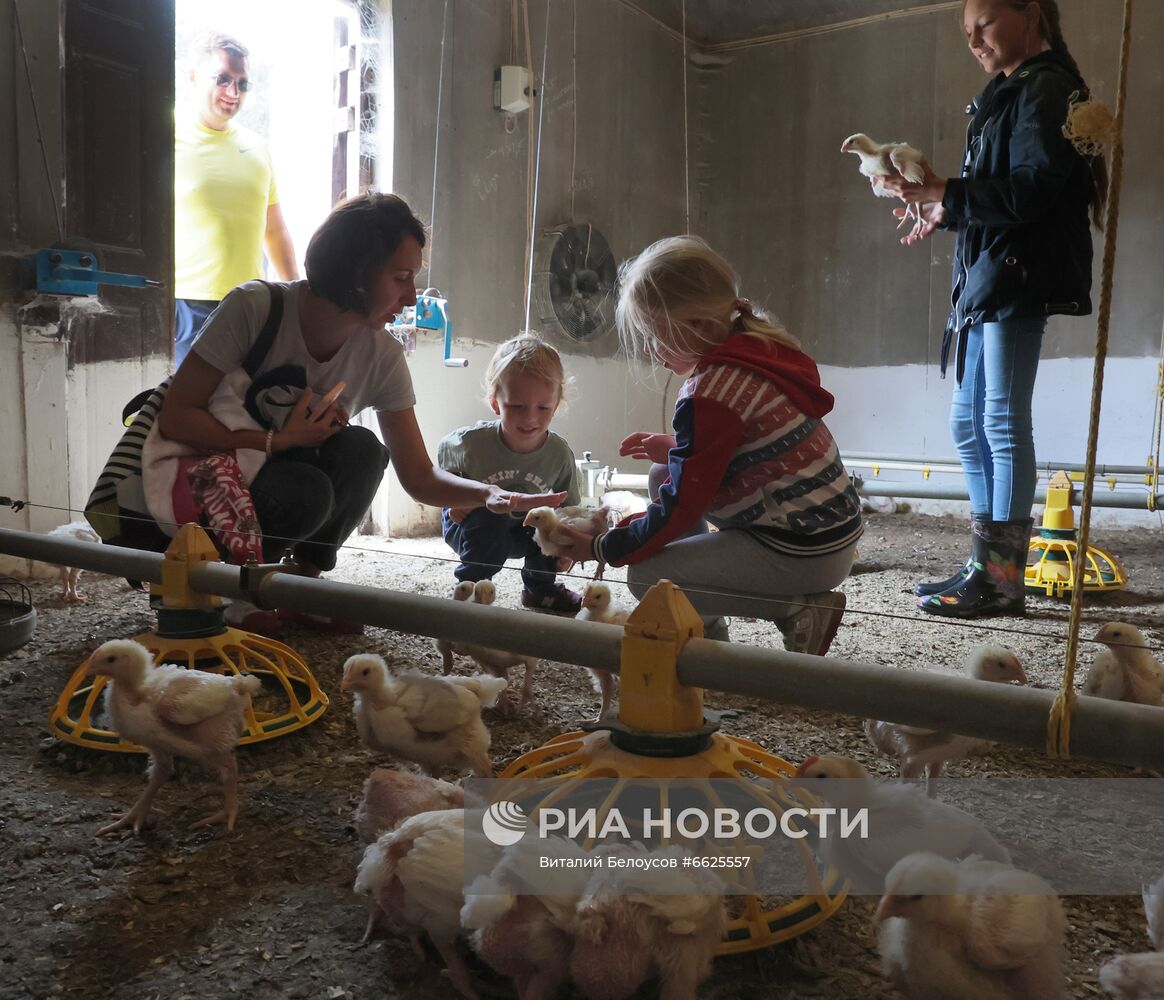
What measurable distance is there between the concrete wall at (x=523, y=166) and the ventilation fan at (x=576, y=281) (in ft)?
0.28

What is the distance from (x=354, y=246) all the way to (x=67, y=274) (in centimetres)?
127

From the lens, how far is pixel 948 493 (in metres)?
3.43

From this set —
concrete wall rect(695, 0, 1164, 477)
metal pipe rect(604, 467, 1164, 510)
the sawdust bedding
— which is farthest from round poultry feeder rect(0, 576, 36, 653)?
concrete wall rect(695, 0, 1164, 477)

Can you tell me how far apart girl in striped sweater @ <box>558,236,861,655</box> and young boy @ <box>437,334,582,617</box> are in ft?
2.21

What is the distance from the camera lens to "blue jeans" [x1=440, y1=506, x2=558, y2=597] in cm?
226

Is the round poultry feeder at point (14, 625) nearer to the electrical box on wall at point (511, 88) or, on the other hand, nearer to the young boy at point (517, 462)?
the young boy at point (517, 462)

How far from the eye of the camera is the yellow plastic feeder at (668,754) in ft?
2.92

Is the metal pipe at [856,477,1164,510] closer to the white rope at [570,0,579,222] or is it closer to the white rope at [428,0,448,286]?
the white rope at [428,0,448,286]

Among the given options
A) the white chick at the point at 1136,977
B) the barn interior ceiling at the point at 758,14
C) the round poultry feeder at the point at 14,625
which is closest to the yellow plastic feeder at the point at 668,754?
the white chick at the point at 1136,977

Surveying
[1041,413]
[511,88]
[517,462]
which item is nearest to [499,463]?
[517,462]

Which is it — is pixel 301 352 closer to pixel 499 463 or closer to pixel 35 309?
pixel 499 463

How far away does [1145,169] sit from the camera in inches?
193

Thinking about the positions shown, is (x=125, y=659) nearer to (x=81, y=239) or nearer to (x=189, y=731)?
(x=189, y=731)

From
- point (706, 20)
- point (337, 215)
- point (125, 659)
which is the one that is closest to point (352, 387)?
point (337, 215)
